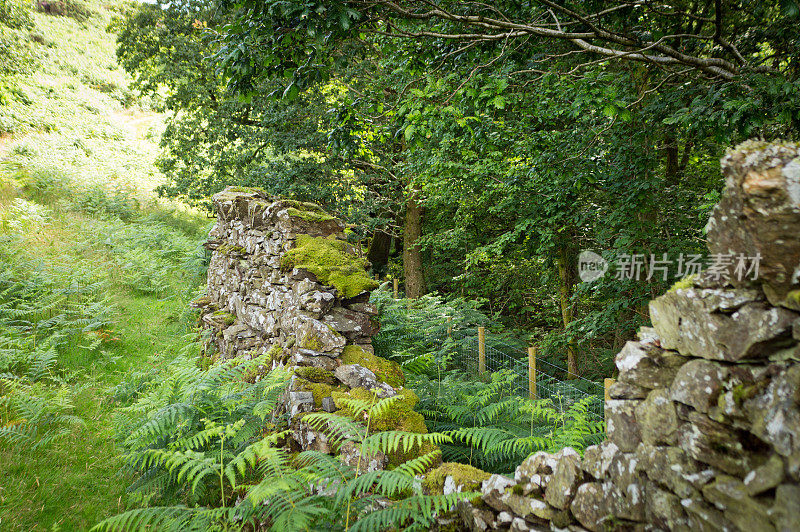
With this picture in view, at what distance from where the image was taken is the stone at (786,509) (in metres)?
1.23

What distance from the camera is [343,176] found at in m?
12.6

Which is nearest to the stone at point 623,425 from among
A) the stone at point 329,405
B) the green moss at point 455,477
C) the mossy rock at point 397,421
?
the green moss at point 455,477

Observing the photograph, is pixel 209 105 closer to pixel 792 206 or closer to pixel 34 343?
pixel 34 343

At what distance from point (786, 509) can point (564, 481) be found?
3.05 feet

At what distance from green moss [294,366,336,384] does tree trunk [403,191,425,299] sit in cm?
851

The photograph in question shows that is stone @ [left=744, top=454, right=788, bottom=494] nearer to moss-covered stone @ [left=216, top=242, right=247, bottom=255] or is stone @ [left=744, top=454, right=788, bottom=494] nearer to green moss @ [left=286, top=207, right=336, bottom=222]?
green moss @ [left=286, top=207, right=336, bottom=222]

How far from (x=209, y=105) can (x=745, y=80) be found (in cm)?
1290

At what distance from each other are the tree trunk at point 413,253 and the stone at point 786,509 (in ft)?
37.0

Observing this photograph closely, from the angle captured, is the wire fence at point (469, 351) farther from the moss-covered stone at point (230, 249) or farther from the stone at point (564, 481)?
the stone at point (564, 481)

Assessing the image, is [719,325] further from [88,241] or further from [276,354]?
[88,241]

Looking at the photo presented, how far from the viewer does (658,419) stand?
5.88ft

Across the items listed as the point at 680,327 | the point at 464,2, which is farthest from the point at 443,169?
the point at 680,327

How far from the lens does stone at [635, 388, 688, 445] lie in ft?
5.70

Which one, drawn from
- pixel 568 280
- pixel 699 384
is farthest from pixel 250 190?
pixel 699 384
